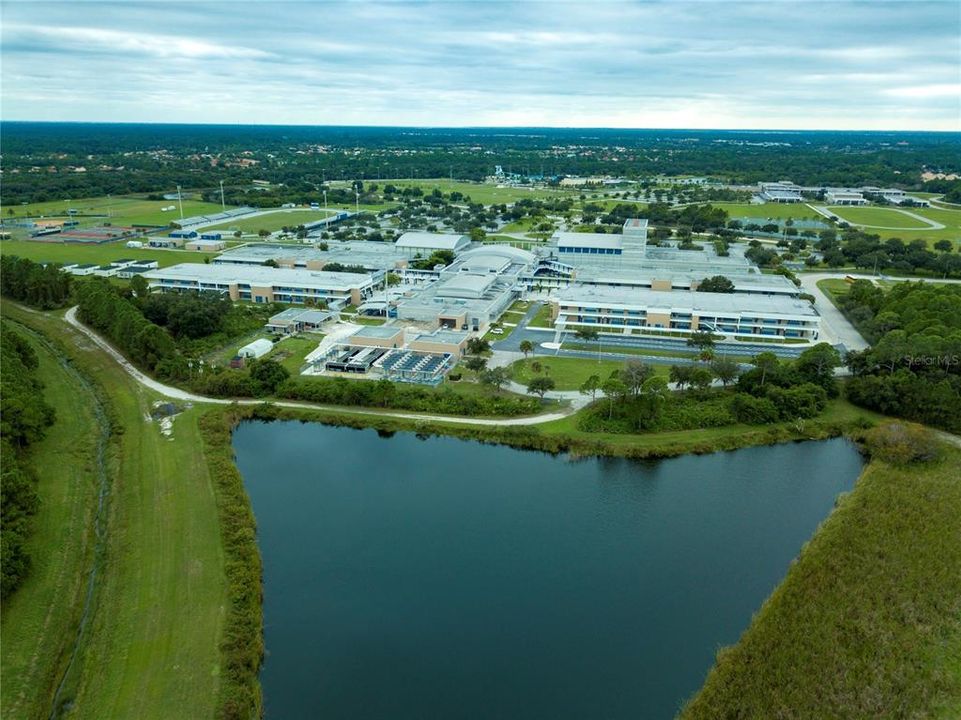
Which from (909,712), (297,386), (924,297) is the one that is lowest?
(909,712)

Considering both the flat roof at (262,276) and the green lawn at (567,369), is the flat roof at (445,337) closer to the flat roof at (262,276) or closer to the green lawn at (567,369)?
the green lawn at (567,369)

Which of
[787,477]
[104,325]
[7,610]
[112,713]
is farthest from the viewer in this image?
[104,325]

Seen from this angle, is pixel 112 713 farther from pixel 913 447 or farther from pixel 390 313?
pixel 390 313

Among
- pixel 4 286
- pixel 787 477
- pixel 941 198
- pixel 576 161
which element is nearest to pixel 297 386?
pixel 787 477

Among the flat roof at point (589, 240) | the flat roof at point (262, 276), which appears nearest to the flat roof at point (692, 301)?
the flat roof at point (589, 240)

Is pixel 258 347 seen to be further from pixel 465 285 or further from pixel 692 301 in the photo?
pixel 692 301

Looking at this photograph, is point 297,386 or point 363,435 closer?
point 363,435

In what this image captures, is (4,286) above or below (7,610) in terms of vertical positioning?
above
